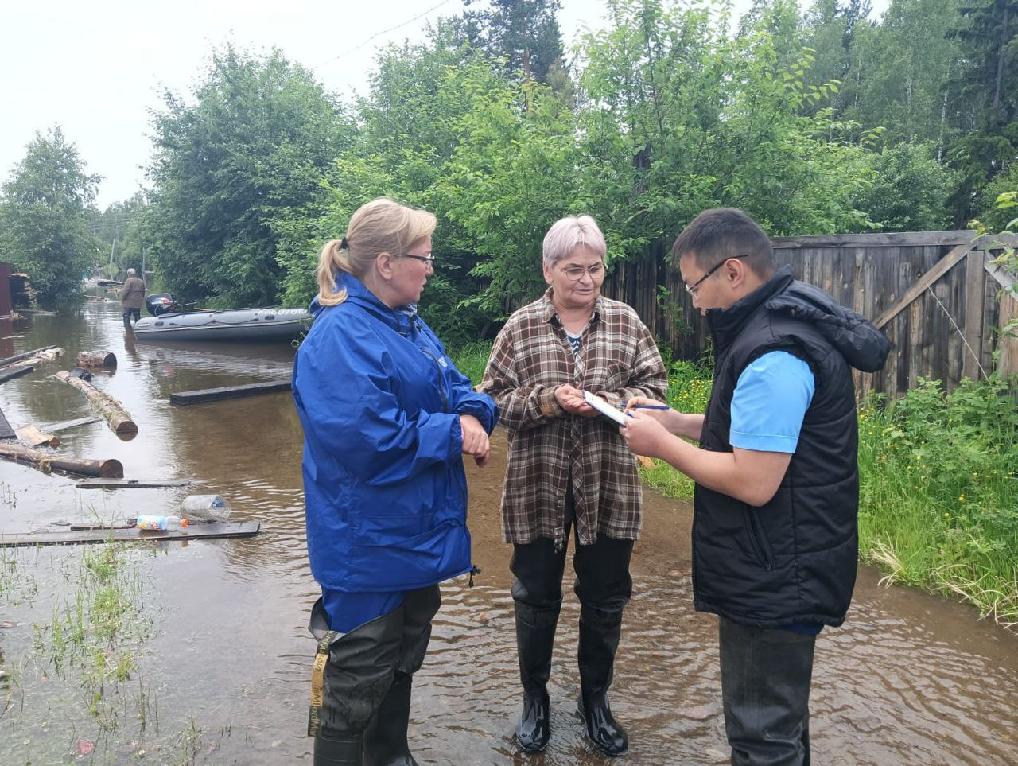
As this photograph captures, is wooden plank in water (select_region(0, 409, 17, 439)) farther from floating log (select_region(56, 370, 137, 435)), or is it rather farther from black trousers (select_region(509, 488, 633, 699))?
black trousers (select_region(509, 488, 633, 699))

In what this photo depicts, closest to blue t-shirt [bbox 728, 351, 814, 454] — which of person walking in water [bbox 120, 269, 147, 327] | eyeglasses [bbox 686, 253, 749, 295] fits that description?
eyeglasses [bbox 686, 253, 749, 295]

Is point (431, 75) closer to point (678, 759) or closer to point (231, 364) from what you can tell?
point (231, 364)

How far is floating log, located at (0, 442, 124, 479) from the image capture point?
771cm

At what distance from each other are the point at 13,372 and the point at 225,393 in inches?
223

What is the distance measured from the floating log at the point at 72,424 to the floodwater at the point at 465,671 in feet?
12.8

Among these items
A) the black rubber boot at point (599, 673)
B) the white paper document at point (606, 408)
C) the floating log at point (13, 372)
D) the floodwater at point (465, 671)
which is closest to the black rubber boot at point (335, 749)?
the floodwater at point (465, 671)

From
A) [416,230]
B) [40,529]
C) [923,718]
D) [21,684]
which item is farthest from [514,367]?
[40,529]

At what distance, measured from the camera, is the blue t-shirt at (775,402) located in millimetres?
1921

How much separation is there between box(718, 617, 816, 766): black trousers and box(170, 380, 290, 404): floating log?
421 inches

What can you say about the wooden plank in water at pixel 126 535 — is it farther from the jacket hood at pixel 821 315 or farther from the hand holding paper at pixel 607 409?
the jacket hood at pixel 821 315

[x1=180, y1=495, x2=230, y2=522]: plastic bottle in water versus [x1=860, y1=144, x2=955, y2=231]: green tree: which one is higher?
[x1=860, y1=144, x2=955, y2=231]: green tree

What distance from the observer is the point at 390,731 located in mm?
2824

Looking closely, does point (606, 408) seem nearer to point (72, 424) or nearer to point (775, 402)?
point (775, 402)

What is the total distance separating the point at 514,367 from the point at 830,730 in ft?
6.55
